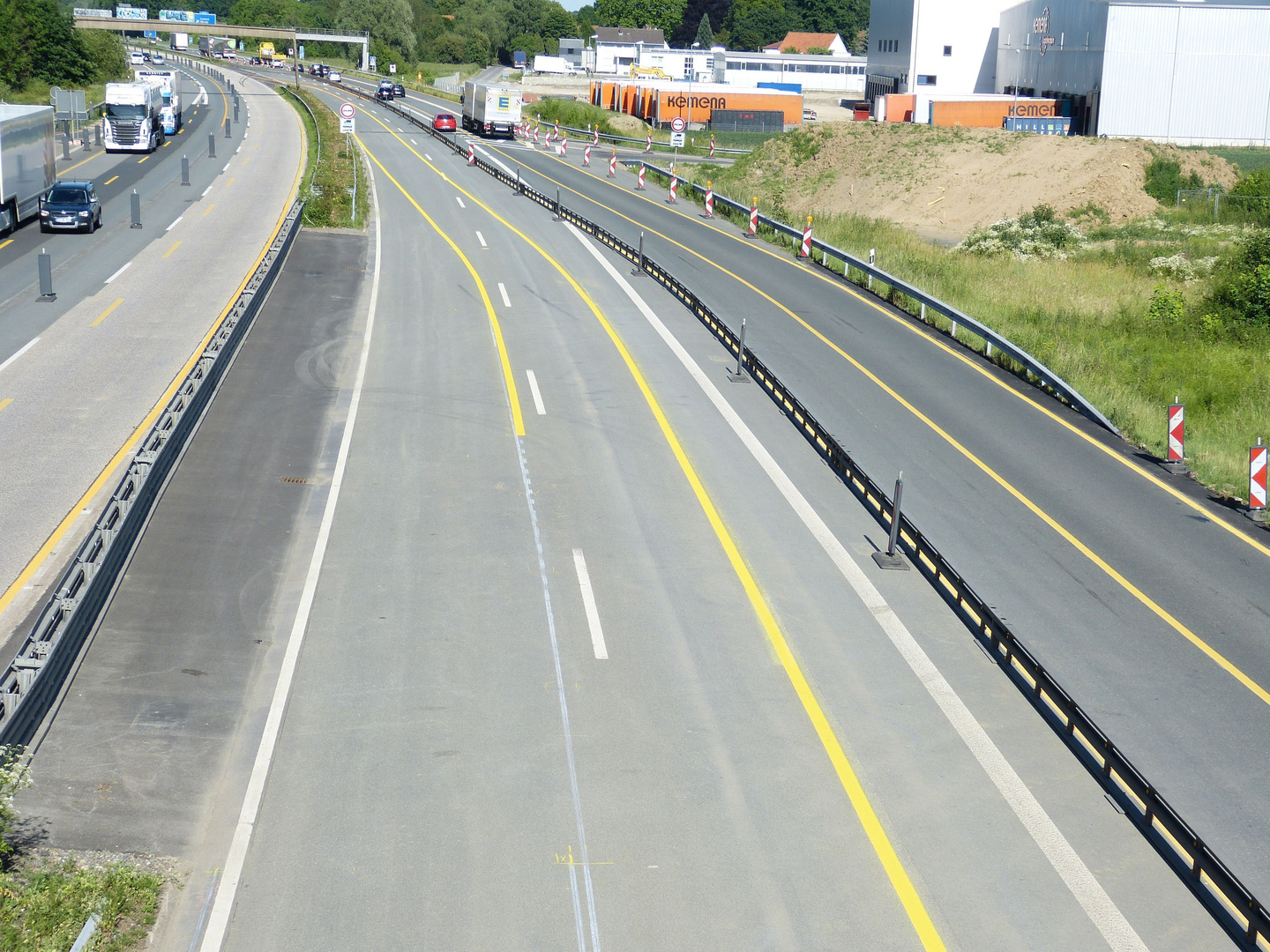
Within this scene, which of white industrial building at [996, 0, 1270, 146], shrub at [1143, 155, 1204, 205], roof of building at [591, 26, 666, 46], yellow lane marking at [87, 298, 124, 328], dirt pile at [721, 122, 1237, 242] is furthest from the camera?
roof of building at [591, 26, 666, 46]

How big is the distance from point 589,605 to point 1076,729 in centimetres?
592

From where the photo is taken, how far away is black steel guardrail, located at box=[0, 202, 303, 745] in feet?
35.0

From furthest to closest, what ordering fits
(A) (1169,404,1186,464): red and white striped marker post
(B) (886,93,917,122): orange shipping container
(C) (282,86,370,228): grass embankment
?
(B) (886,93,917,122): orange shipping container < (C) (282,86,370,228): grass embankment < (A) (1169,404,1186,464): red and white striped marker post

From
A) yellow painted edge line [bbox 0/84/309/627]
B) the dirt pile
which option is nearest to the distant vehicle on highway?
yellow painted edge line [bbox 0/84/309/627]

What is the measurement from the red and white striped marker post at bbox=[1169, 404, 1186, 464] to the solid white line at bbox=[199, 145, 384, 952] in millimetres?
14457

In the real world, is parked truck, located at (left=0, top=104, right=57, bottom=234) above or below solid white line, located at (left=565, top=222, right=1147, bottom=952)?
above

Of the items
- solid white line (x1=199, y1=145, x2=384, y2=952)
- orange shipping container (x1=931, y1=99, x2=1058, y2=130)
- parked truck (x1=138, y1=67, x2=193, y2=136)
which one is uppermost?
orange shipping container (x1=931, y1=99, x2=1058, y2=130)

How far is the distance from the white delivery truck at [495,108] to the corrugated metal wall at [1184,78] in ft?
122

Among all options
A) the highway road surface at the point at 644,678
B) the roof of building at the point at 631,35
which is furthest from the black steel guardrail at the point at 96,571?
the roof of building at the point at 631,35

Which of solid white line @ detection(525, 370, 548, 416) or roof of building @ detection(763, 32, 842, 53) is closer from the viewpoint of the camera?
solid white line @ detection(525, 370, 548, 416)

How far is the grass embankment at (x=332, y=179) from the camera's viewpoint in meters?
41.5

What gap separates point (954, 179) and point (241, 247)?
38154 millimetres

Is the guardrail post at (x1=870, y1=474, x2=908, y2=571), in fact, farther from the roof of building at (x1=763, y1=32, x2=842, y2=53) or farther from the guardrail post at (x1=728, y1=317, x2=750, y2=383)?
the roof of building at (x1=763, y1=32, x2=842, y2=53)

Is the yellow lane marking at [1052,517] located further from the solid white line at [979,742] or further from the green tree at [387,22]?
the green tree at [387,22]
